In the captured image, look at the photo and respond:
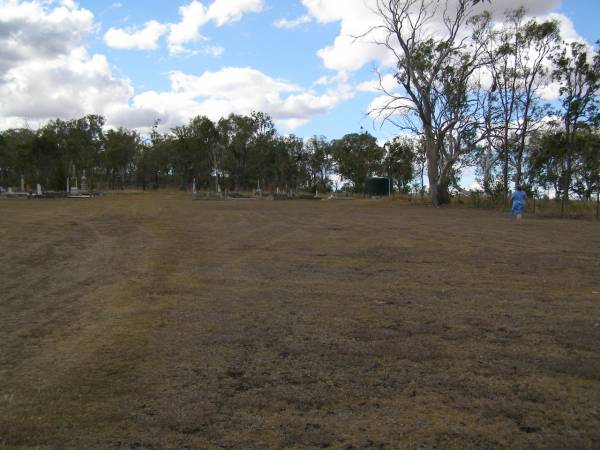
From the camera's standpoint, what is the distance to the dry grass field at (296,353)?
347 cm

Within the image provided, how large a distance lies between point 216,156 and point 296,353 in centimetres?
6633

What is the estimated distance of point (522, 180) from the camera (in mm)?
43188

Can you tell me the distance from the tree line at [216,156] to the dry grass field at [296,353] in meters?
52.3

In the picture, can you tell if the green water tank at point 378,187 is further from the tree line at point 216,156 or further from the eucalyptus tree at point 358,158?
the eucalyptus tree at point 358,158

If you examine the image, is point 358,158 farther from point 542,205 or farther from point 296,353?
point 296,353

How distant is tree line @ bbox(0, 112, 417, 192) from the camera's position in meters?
64.4

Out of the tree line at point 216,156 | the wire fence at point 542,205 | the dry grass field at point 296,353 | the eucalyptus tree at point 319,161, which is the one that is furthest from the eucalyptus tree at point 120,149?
the dry grass field at point 296,353

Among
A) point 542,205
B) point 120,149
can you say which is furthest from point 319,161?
point 542,205

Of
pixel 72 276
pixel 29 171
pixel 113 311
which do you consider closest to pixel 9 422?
pixel 113 311

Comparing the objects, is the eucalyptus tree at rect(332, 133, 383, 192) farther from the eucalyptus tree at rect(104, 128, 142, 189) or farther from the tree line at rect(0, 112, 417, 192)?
the eucalyptus tree at rect(104, 128, 142, 189)

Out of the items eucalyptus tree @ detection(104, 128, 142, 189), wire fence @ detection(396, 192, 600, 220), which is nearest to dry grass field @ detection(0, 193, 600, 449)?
wire fence @ detection(396, 192, 600, 220)

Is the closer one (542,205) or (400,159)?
(542,205)

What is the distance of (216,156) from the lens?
6962cm

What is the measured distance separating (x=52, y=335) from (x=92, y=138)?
241ft
